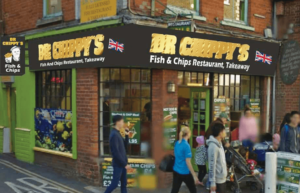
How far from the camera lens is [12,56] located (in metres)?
9.20

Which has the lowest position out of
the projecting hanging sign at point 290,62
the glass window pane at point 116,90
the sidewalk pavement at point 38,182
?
the sidewalk pavement at point 38,182

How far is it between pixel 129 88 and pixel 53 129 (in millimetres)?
2864

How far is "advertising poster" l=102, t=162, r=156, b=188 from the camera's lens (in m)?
7.80

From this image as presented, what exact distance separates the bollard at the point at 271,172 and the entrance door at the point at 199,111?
8.95ft

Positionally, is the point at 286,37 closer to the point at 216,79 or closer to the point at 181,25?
the point at 216,79

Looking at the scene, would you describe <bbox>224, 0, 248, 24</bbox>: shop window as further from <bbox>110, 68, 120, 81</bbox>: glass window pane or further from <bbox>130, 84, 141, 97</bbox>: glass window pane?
<bbox>110, 68, 120, 81</bbox>: glass window pane

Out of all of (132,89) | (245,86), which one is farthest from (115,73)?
(245,86)

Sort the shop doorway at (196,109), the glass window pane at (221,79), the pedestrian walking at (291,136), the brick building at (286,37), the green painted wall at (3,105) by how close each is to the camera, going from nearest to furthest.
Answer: the pedestrian walking at (291,136) → the shop doorway at (196,109) → the glass window pane at (221,79) → the brick building at (286,37) → the green painted wall at (3,105)

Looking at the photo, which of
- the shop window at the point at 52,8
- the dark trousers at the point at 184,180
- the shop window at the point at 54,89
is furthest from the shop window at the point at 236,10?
the dark trousers at the point at 184,180

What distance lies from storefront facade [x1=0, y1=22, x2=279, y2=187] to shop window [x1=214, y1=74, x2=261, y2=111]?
5 cm

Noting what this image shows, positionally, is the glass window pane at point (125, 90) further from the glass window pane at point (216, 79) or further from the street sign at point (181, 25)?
the glass window pane at point (216, 79)

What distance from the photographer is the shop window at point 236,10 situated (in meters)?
9.95

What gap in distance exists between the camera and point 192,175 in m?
6.09

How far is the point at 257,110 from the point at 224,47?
9.86 feet
